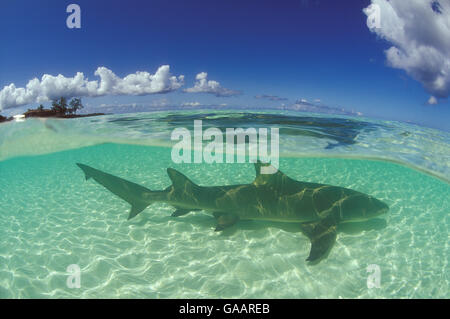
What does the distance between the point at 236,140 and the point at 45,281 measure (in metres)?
11.2

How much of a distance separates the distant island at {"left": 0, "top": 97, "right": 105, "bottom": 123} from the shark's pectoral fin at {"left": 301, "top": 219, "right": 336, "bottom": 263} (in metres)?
11.4

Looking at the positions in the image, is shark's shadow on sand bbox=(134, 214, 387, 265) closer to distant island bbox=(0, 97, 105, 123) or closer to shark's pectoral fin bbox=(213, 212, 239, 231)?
shark's pectoral fin bbox=(213, 212, 239, 231)

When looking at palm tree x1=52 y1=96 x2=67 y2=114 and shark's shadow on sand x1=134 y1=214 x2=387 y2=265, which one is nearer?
shark's shadow on sand x1=134 y1=214 x2=387 y2=265

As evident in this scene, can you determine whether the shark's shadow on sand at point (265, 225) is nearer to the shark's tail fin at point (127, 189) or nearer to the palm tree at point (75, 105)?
the shark's tail fin at point (127, 189)

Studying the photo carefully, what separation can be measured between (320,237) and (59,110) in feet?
40.2

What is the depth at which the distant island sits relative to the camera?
10394 millimetres

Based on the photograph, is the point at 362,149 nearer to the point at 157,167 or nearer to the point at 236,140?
the point at 236,140

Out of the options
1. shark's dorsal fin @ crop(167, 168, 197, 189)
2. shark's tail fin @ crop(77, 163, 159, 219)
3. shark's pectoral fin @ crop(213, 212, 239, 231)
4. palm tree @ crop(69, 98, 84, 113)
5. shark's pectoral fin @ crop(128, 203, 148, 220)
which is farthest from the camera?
palm tree @ crop(69, 98, 84, 113)

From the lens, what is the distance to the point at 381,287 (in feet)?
16.9

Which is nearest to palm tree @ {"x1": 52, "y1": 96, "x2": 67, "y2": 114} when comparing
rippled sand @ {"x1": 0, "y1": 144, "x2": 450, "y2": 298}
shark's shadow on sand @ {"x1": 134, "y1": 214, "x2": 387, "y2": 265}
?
rippled sand @ {"x1": 0, "y1": 144, "x2": 450, "y2": 298}

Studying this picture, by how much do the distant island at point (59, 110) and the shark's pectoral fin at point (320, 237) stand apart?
1137 centimetres

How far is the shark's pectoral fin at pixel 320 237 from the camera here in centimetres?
529

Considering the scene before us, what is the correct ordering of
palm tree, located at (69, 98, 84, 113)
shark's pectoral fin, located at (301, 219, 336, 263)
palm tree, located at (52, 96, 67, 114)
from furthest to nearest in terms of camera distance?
1. palm tree, located at (69, 98, 84, 113)
2. palm tree, located at (52, 96, 67, 114)
3. shark's pectoral fin, located at (301, 219, 336, 263)
